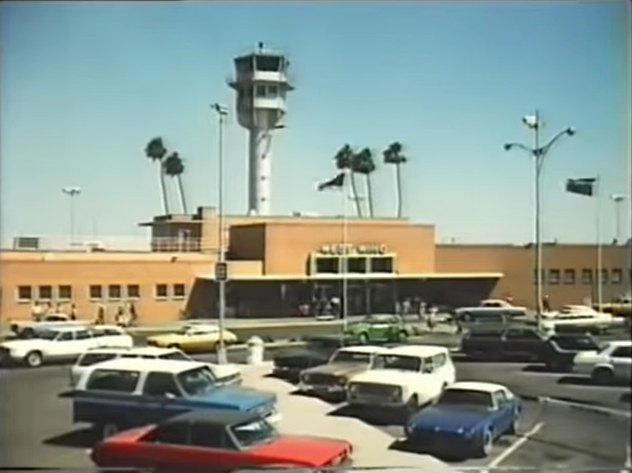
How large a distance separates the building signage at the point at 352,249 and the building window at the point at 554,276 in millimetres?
618

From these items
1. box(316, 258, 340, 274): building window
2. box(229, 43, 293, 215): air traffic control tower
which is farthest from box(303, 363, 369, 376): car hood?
box(229, 43, 293, 215): air traffic control tower

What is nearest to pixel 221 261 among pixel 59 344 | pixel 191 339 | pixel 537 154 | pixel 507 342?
pixel 191 339

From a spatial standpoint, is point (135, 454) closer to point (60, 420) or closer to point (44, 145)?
point (60, 420)

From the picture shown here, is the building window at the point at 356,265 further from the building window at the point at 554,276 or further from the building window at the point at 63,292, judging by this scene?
the building window at the point at 63,292

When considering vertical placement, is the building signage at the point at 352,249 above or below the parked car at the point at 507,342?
above

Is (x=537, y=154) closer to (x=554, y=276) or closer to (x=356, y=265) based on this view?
(x=554, y=276)

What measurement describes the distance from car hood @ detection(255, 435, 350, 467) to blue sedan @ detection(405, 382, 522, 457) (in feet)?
0.87

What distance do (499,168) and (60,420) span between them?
1.78m

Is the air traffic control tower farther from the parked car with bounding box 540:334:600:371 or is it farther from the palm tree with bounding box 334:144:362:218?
the parked car with bounding box 540:334:600:371

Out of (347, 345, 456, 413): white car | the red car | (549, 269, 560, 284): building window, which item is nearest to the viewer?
the red car

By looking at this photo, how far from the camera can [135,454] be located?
3629 millimetres

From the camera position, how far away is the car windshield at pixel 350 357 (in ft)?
12.4

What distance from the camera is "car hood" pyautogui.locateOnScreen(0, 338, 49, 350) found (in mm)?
3687

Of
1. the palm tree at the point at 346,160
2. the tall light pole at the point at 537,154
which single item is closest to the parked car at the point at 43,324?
the palm tree at the point at 346,160
